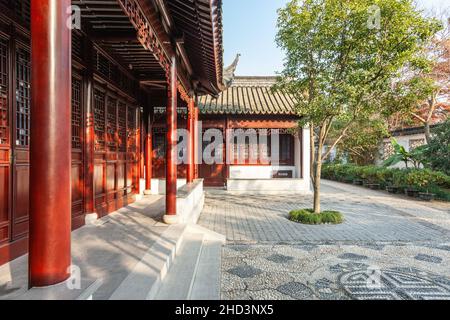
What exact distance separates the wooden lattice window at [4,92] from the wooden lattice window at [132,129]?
13.3 feet

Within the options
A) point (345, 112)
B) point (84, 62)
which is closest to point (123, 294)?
point (84, 62)

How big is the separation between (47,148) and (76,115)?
11.1 ft

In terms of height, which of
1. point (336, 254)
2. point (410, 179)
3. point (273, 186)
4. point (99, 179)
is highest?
point (99, 179)

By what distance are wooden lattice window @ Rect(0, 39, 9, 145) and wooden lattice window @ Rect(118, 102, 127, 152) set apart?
3.46 m

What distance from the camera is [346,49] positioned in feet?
20.6

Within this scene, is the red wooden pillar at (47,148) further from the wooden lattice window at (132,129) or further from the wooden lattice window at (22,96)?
the wooden lattice window at (132,129)

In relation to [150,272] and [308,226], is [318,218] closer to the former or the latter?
[308,226]

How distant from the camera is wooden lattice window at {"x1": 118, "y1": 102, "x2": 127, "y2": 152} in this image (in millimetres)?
6801

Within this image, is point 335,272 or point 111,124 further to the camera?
point 111,124

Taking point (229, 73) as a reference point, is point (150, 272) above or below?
below

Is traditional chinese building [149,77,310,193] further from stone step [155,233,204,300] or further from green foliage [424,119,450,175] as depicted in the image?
stone step [155,233,204,300]

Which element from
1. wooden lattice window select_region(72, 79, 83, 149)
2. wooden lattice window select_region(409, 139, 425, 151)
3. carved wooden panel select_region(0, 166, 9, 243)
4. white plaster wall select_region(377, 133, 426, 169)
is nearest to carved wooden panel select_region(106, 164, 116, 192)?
wooden lattice window select_region(72, 79, 83, 149)

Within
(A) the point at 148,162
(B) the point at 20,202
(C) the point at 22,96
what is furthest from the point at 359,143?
(B) the point at 20,202
